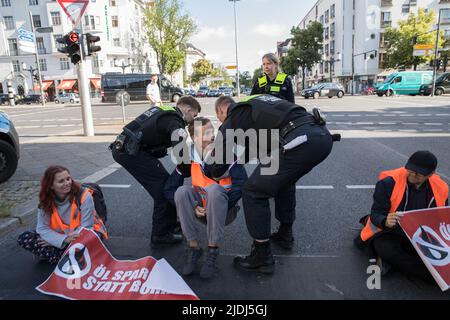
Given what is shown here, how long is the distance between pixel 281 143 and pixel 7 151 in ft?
15.7

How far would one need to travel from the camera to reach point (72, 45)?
8.77 metres

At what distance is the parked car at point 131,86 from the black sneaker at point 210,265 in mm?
29826

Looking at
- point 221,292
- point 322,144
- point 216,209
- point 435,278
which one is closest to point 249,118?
point 322,144

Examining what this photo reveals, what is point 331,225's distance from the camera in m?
3.77

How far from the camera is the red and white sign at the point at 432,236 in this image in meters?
2.49

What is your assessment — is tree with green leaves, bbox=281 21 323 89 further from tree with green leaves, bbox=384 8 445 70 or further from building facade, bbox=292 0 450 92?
tree with green leaves, bbox=384 8 445 70

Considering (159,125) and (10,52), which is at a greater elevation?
(10,52)

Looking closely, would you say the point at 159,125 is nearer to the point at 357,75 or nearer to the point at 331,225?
the point at 331,225

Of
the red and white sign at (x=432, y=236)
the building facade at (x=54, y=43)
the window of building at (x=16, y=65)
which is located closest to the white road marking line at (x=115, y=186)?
the red and white sign at (x=432, y=236)

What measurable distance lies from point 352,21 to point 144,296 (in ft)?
201

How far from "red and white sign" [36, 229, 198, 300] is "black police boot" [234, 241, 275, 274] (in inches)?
24.5

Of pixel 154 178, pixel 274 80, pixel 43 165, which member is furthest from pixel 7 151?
pixel 274 80

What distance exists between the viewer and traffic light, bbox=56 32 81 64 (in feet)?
28.6

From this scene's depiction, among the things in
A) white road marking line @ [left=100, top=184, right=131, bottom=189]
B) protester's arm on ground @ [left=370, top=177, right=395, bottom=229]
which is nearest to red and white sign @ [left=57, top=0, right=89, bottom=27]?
white road marking line @ [left=100, top=184, right=131, bottom=189]
